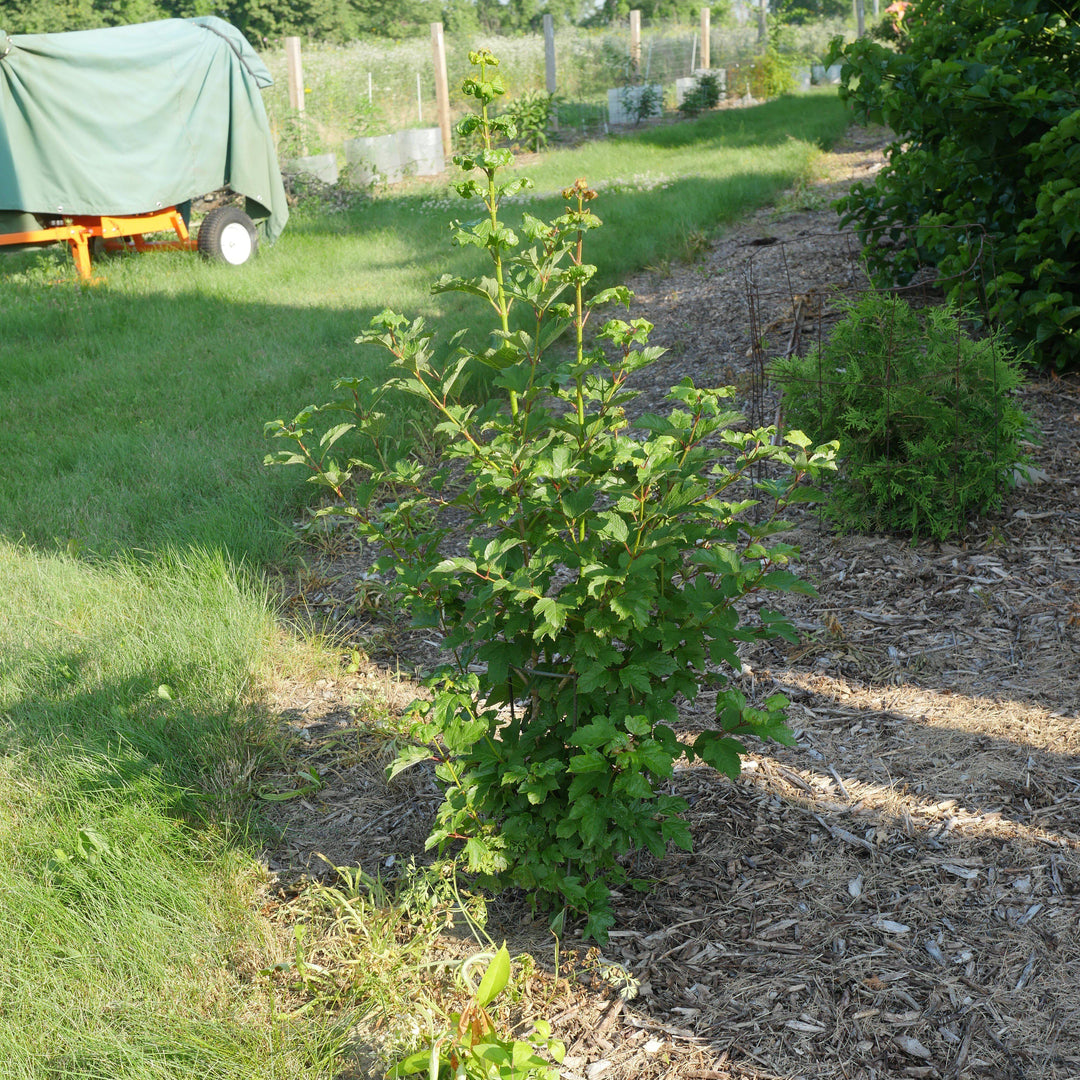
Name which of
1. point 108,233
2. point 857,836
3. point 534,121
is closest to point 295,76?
point 534,121

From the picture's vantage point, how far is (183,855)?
2275mm

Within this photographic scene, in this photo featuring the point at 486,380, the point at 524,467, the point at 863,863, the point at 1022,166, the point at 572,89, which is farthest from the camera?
the point at 572,89

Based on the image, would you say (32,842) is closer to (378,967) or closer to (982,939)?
(378,967)

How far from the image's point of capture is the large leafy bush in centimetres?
411

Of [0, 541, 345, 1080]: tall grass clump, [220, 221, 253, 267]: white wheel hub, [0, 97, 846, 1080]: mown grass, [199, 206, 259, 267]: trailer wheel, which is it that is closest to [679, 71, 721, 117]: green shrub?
[0, 97, 846, 1080]: mown grass

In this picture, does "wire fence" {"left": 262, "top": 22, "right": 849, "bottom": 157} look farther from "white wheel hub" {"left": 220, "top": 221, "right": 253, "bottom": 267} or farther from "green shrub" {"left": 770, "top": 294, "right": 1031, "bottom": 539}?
"green shrub" {"left": 770, "top": 294, "right": 1031, "bottom": 539}

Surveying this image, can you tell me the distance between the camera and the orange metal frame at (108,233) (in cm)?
801

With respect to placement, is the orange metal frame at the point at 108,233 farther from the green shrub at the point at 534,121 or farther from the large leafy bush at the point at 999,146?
the green shrub at the point at 534,121

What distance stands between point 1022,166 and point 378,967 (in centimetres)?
469

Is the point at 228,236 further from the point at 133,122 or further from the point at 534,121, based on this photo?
the point at 534,121

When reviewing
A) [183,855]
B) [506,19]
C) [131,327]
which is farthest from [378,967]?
[506,19]

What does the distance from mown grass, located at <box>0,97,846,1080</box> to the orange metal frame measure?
12.8 inches

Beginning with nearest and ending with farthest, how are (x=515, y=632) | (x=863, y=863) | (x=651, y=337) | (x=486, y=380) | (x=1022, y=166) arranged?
(x=515, y=632) → (x=863, y=863) → (x=1022, y=166) → (x=486, y=380) → (x=651, y=337)

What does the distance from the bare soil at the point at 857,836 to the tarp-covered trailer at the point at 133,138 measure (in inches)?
244
